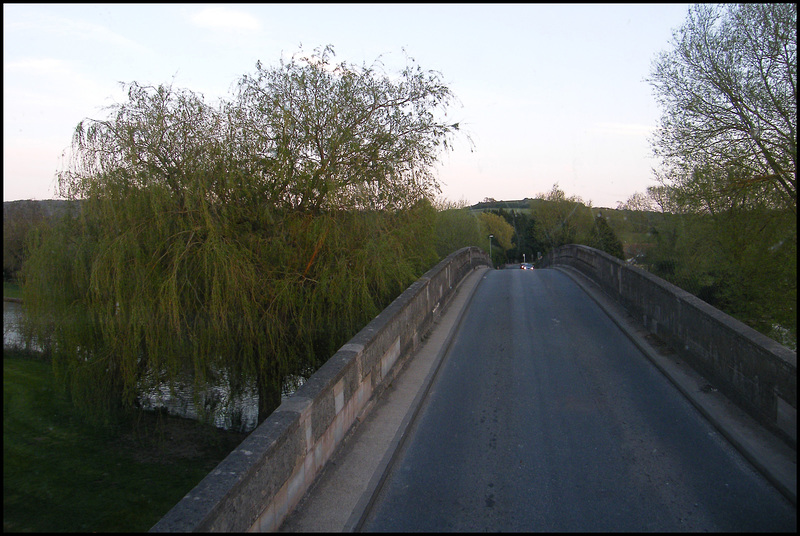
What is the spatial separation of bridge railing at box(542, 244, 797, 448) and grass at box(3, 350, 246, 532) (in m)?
8.36

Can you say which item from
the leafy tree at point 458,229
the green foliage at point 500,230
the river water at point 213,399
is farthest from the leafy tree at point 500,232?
the river water at point 213,399

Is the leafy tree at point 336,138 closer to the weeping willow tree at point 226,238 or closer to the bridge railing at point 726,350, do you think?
the weeping willow tree at point 226,238

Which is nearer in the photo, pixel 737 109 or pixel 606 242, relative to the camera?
pixel 737 109

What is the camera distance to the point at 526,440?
6293 mm

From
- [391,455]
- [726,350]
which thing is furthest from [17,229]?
[726,350]

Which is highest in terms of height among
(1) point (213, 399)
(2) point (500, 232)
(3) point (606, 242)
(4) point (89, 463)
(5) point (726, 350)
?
(2) point (500, 232)

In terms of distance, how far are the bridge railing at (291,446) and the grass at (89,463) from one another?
4535 millimetres

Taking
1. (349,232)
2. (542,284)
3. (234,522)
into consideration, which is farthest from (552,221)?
(234,522)

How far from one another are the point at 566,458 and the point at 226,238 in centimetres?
610

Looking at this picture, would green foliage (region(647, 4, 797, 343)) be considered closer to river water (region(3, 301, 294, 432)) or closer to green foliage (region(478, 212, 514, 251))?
river water (region(3, 301, 294, 432))

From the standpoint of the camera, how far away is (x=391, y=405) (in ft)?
24.1

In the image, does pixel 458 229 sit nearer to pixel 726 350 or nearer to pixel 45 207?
pixel 45 207

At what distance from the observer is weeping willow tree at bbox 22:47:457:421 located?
8797 millimetres

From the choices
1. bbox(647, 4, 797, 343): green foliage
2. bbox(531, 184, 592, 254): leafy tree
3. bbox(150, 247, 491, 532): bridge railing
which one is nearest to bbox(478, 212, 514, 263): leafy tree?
bbox(531, 184, 592, 254): leafy tree
